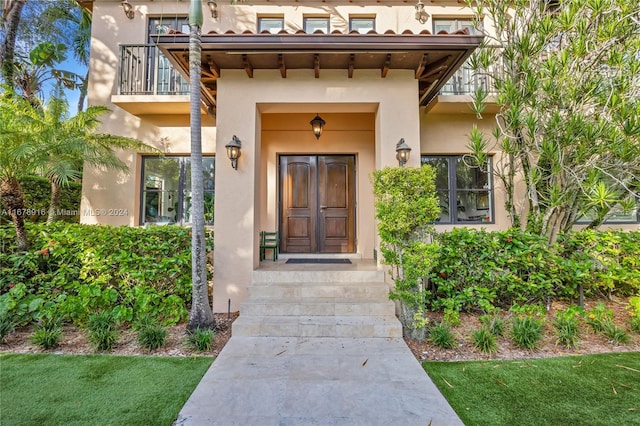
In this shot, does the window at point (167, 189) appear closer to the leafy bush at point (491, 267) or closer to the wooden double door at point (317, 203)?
the wooden double door at point (317, 203)

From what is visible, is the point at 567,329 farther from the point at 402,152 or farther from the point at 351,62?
the point at 351,62

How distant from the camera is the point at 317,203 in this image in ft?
23.4

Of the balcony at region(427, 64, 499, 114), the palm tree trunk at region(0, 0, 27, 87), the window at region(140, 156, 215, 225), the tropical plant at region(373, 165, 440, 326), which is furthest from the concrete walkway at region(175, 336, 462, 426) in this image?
the palm tree trunk at region(0, 0, 27, 87)

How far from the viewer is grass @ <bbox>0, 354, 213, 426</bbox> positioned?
2.42 meters

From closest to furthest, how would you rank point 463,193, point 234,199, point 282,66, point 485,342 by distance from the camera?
point 485,342 < point 282,66 < point 234,199 < point 463,193

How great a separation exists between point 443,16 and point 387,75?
3723 millimetres

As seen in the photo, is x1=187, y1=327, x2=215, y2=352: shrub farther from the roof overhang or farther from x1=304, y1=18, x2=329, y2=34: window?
x1=304, y1=18, x2=329, y2=34: window

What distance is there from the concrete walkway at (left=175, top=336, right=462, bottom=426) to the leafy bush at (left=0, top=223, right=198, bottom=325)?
63.3 inches

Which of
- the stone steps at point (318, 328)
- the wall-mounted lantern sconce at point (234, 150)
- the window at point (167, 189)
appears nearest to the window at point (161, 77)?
the window at point (167, 189)

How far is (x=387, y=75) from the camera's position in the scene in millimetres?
5020

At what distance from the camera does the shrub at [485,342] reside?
3.54 meters

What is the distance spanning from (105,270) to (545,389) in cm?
601

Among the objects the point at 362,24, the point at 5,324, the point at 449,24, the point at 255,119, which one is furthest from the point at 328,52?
the point at 5,324

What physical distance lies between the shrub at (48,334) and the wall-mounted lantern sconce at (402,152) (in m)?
5.61
